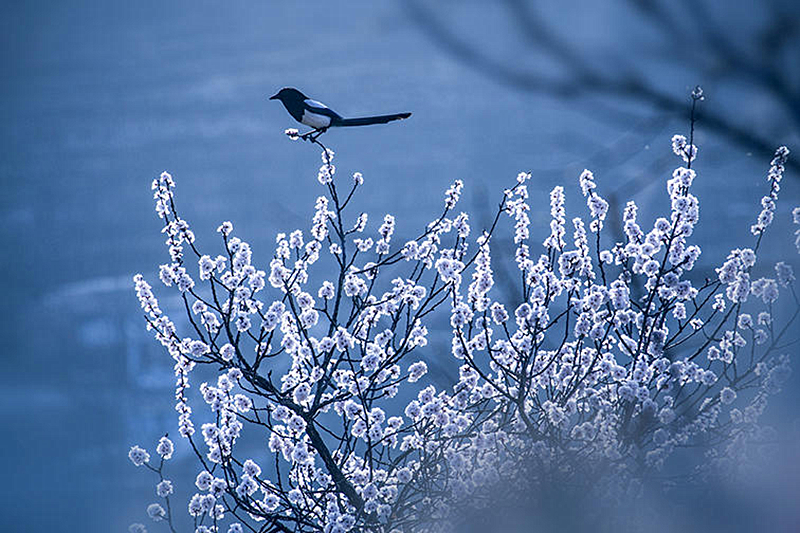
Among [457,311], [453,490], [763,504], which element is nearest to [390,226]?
[457,311]

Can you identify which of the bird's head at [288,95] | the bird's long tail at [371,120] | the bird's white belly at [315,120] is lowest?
the bird's long tail at [371,120]

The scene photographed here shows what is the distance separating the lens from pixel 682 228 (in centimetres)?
271

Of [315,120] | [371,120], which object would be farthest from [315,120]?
[371,120]

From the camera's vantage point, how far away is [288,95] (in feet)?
8.24

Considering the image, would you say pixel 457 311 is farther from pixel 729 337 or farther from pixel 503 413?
pixel 729 337

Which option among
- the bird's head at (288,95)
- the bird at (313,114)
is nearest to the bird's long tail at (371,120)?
the bird at (313,114)

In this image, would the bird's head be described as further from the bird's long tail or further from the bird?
the bird's long tail

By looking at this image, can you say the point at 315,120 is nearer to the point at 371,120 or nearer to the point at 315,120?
the point at 315,120

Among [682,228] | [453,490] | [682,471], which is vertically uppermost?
[682,228]

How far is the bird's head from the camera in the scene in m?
2.49

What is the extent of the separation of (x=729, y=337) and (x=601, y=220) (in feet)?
2.06

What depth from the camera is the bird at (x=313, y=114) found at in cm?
232

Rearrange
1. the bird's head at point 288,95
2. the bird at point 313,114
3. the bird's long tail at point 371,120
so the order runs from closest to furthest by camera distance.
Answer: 1. the bird's long tail at point 371,120
2. the bird at point 313,114
3. the bird's head at point 288,95

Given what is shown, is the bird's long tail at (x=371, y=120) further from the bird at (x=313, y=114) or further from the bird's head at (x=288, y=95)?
the bird's head at (x=288, y=95)
